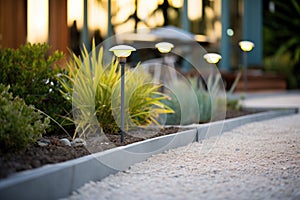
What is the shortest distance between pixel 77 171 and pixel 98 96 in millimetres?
1398

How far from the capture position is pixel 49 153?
128 inches

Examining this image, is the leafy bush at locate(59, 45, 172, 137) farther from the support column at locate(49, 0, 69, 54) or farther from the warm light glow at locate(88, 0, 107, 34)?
the warm light glow at locate(88, 0, 107, 34)

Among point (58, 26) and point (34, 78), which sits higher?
point (58, 26)

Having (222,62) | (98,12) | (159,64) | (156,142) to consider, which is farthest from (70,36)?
(156,142)

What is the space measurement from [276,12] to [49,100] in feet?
48.1

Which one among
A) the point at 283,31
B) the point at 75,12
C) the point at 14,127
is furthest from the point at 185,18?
the point at 14,127

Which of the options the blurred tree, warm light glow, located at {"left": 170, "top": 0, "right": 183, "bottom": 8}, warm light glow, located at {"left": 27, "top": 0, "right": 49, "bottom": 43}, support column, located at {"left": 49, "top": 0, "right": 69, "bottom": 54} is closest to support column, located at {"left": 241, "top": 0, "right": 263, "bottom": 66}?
the blurred tree

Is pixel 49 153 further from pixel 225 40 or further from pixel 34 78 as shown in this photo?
pixel 225 40

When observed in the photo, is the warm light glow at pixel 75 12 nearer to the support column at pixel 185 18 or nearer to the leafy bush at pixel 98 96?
the support column at pixel 185 18

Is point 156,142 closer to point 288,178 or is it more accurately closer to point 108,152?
point 108,152

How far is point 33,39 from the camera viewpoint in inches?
379

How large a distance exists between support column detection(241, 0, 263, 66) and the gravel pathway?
35.7ft

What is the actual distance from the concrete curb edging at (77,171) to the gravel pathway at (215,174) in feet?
0.18

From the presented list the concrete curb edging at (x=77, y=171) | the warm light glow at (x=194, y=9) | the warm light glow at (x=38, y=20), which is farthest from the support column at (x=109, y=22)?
the concrete curb edging at (x=77, y=171)
